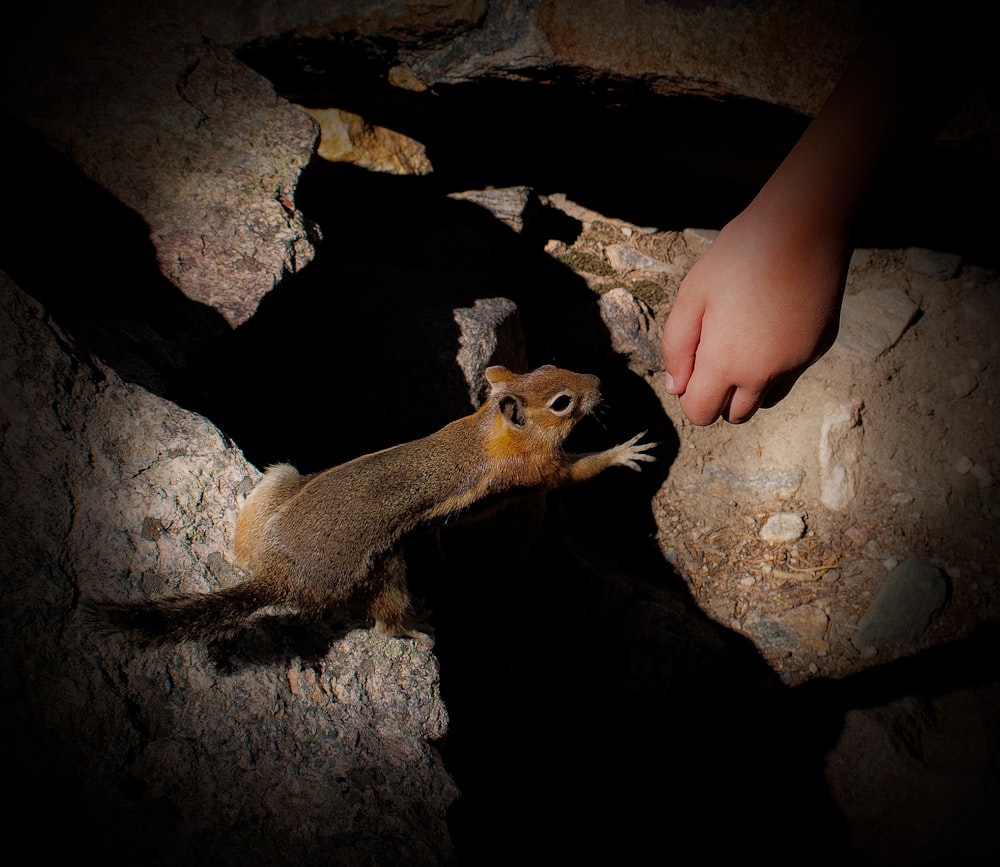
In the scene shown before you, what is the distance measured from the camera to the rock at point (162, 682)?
191cm

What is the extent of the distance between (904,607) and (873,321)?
6.50ft

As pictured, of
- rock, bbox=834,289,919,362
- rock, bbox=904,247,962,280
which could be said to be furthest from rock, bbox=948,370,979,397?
rock, bbox=904,247,962,280

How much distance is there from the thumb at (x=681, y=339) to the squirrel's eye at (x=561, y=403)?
924mm

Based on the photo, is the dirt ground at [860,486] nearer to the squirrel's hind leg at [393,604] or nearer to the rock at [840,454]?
the rock at [840,454]

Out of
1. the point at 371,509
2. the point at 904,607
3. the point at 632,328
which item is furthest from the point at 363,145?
the point at 904,607

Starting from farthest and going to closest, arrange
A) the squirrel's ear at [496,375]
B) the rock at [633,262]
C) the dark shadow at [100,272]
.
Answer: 1. the rock at [633,262]
2. the squirrel's ear at [496,375]
3. the dark shadow at [100,272]

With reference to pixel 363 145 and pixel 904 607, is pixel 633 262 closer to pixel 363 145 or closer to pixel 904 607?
pixel 363 145

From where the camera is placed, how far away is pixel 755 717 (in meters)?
3.48

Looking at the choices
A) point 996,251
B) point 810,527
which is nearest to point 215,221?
point 810,527

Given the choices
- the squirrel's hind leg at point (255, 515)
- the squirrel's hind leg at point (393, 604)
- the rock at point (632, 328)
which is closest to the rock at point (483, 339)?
the rock at point (632, 328)

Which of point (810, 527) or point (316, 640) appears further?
point (810, 527)

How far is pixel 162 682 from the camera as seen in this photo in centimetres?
211

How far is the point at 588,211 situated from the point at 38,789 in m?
5.10

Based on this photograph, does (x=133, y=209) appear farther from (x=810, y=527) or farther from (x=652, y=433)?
(x=810, y=527)
